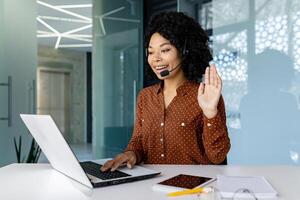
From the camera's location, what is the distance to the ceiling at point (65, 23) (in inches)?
225

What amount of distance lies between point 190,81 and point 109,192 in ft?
2.56

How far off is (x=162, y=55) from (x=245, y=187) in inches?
26.9

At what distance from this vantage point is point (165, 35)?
1450 mm

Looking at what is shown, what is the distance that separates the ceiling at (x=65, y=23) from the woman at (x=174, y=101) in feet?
14.2

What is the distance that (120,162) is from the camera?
119cm

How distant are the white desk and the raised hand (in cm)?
22

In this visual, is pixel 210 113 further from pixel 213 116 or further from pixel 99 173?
pixel 99 173

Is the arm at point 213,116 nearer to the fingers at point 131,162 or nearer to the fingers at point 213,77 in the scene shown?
the fingers at point 213,77

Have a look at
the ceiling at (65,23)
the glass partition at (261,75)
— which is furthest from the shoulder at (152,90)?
the ceiling at (65,23)

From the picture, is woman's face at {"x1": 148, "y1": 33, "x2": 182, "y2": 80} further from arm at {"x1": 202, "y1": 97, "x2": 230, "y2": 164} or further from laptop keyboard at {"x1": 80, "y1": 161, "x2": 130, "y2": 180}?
laptop keyboard at {"x1": 80, "y1": 161, "x2": 130, "y2": 180}

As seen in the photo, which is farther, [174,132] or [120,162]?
[174,132]

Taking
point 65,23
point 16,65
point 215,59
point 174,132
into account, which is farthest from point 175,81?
point 65,23

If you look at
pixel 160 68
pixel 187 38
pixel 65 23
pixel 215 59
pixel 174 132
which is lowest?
pixel 174 132

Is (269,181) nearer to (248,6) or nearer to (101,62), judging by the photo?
(248,6)
